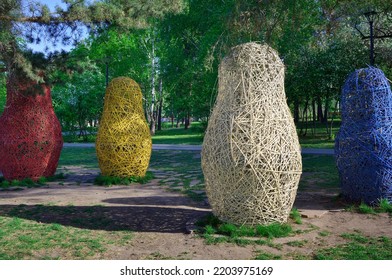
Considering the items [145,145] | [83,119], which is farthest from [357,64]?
[83,119]

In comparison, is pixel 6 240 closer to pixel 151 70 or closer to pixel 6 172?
pixel 6 172

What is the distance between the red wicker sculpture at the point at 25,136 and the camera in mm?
11062

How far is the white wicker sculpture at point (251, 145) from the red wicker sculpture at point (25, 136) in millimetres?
6471

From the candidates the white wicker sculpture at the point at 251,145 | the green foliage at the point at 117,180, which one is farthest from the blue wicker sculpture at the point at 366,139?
the green foliage at the point at 117,180

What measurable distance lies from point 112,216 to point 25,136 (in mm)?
4940

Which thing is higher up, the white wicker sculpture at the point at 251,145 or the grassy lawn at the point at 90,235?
the white wicker sculpture at the point at 251,145

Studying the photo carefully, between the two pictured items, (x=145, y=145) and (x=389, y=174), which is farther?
(x=145, y=145)

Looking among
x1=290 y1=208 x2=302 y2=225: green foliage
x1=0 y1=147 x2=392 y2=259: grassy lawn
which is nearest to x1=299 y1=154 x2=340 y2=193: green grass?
x1=0 y1=147 x2=392 y2=259: grassy lawn

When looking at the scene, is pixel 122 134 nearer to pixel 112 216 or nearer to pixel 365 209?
pixel 112 216

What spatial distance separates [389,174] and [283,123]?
266 centimetres

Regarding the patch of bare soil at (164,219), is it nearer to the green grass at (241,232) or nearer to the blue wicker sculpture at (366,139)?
the green grass at (241,232)

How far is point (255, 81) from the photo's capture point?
248 inches

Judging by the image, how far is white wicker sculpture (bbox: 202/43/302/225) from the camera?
19.9ft

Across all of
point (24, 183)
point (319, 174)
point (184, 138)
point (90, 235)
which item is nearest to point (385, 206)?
point (319, 174)
